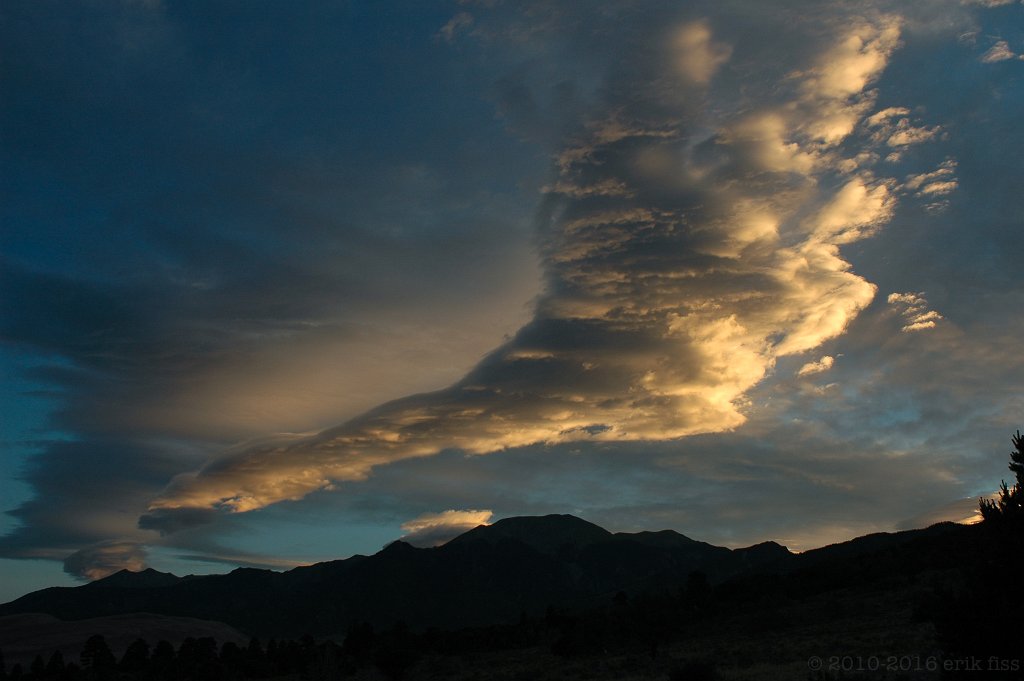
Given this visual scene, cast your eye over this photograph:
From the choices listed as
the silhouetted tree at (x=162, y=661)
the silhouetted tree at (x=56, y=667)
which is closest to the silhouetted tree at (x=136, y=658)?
the silhouetted tree at (x=162, y=661)

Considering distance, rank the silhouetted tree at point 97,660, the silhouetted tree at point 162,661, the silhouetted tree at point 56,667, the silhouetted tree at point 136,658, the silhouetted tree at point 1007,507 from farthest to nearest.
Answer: the silhouetted tree at point 136,658 < the silhouetted tree at point 56,667 < the silhouetted tree at point 162,661 < the silhouetted tree at point 97,660 < the silhouetted tree at point 1007,507

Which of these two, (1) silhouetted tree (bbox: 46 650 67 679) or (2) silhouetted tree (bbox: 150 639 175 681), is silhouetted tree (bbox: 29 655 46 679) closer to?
(1) silhouetted tree (bbox: 46 650 67 679)

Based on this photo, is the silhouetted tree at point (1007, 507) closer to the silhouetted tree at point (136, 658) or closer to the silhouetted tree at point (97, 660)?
the silhouetted tree at point (97, 660)

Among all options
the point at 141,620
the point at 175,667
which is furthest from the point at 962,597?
the point at 141,620

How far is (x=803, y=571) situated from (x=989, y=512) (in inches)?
4011

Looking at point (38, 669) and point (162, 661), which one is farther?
point (38, 669)

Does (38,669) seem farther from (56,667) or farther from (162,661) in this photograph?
(162,661)

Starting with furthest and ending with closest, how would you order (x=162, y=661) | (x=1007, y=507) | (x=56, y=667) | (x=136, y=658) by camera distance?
(x=136, y=658), (x=162, y=661), (x=56, y=667), (x=1007, y=507)

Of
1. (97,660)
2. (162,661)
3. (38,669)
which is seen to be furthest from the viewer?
(38,669)

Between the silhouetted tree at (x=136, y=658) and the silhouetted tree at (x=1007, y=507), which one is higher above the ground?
the silhouetted tree at (x=1007, y=507)

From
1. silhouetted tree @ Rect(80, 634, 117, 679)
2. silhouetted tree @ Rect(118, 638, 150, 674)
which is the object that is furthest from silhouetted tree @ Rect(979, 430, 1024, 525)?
silhouetted tree @ Rect(118, 638, 150, 674)

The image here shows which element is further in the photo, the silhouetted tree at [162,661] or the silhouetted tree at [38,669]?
the silhouetted tree at [38,669]

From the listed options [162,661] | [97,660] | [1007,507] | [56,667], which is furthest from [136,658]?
[1007,507]

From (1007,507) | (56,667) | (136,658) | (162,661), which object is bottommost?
(136,658)
